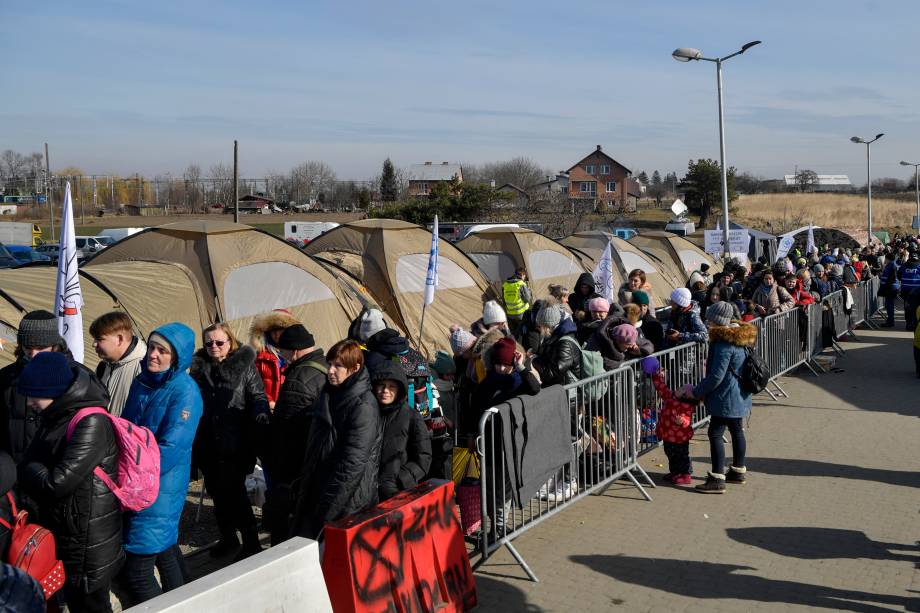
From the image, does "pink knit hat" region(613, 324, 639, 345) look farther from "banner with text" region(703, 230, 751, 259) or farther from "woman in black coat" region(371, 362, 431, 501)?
"banner with text" region(703, 230, 751, 259)

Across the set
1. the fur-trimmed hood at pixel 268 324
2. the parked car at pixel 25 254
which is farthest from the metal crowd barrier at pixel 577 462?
the parked car at pixel 25 254

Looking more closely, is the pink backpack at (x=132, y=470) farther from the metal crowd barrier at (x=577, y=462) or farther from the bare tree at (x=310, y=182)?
the bare tree at (x=310, y=182)

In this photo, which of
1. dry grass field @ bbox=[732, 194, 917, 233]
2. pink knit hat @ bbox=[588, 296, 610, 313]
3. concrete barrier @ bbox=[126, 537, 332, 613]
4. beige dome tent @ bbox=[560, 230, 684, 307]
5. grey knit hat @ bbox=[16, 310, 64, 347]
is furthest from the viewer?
dry grass field @ bbox=[732, 194, 917, 233]

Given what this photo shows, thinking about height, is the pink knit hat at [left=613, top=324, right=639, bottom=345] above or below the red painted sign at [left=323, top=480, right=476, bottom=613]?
above

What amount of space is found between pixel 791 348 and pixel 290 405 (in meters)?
9.51

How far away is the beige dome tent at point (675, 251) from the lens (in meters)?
23.4

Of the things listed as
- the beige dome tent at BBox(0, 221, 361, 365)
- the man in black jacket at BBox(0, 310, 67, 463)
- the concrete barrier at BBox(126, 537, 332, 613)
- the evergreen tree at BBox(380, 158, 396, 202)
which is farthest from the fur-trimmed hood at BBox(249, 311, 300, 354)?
the evergreen tree at BBox(380, 158, 396, 202)

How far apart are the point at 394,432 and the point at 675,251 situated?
19.7m

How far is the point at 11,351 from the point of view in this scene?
7793 mm

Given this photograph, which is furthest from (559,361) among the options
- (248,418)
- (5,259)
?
(5,259)

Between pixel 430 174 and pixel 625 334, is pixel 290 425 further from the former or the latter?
pixel 430 174

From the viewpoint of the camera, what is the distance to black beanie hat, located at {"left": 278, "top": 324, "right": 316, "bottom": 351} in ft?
18.6

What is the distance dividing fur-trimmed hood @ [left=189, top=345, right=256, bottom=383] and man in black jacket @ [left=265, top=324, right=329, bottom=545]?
0.87 feet

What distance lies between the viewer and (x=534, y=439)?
5.99 metres
